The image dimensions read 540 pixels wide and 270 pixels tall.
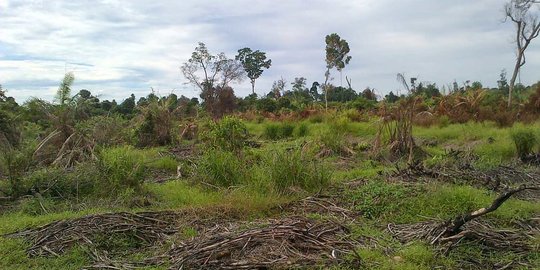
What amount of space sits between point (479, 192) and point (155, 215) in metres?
4.11

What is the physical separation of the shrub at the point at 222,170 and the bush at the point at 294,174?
0.59 metres

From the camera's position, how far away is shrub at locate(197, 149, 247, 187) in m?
7.64

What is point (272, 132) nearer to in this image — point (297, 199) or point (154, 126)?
point (154, 126)

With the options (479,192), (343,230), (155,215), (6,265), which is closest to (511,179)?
(479,192)

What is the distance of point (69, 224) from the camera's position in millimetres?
5402

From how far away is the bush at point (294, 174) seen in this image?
7.05 meters

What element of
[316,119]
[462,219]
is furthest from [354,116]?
[462,219]

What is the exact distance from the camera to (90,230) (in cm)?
523

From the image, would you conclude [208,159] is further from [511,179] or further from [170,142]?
[170,142]

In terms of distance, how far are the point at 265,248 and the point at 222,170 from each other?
3.38 metres

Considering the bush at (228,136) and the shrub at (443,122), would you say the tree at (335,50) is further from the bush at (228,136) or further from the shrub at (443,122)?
the bush at (228,136)

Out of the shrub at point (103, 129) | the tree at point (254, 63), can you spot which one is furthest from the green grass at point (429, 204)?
the tree at point (254, 63)

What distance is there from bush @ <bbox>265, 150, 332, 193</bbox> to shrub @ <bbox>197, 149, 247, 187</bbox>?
0.59 metres

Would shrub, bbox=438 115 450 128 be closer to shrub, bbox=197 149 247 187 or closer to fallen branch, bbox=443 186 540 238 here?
shrub, bbox=197 149 247 187
